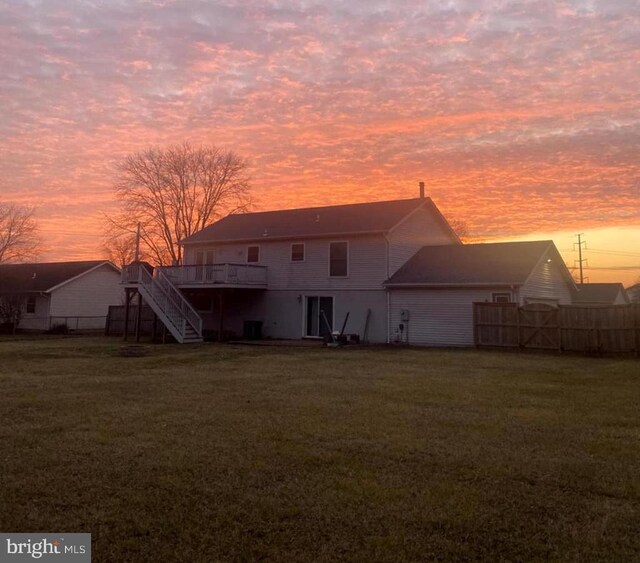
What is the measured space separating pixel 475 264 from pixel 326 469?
19.5 m

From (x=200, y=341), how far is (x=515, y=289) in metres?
14.5

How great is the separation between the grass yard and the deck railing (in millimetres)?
14325

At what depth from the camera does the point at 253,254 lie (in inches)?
1104

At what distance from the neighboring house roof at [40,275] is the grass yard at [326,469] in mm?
28659

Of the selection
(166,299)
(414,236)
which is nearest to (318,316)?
(414,236)

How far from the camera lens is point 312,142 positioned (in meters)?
20.2

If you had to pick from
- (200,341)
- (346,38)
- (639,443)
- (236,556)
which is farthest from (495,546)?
(200,341)

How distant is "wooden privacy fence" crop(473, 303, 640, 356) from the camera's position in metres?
18.0

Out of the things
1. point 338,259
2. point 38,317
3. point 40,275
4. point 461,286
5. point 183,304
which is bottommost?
point 38,317

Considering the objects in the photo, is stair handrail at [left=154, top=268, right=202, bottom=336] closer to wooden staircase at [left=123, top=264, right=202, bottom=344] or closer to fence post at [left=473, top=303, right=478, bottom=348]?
wooden staircase at [left=123, top=264, right=202, bottom=344]

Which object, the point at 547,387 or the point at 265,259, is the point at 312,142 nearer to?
the point at 265,259

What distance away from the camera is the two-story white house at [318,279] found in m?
24.0

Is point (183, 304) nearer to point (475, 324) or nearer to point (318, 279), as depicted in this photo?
point (318, 279)

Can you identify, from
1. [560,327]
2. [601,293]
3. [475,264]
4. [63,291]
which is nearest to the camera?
[560,327]
